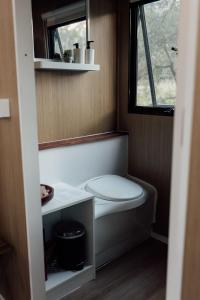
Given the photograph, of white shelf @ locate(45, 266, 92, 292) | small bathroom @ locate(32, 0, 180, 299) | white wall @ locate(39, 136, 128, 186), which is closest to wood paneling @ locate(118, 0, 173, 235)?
small bathroom @ locate(32, 0, 180, 299)

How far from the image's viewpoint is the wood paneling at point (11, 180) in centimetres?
135

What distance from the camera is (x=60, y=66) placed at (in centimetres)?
206

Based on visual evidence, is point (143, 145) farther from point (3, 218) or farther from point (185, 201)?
point (185, 201)

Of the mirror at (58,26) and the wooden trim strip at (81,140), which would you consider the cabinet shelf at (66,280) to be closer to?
the wooden trim strip at (81,140)

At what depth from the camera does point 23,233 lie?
1.52m

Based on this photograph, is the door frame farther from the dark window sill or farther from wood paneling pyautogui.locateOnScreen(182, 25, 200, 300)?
the dark window sill

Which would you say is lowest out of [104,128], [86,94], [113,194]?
[113,194]

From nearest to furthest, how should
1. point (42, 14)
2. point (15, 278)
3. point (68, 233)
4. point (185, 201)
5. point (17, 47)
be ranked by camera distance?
point (185, 201) < point (17, 47) < point (15, 278) < point (68, 233) < point (42, 14)

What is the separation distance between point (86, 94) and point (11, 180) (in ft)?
3.84

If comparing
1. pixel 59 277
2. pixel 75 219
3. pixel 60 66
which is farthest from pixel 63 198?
pixel 60 66

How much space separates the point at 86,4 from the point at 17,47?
1256 millimetres

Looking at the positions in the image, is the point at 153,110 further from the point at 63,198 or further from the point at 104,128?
the point at 63,198

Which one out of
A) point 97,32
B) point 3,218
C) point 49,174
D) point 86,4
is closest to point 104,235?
point 49,174

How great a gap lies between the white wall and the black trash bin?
0.41 m
